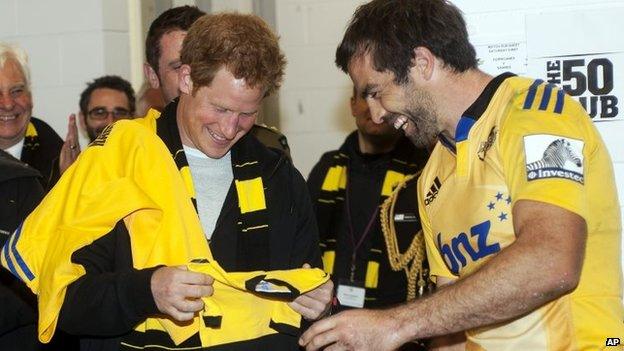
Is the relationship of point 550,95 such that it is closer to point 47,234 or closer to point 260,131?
point 47,234

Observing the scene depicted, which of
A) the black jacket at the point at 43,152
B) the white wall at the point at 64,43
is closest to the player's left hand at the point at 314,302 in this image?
the black jacket at the point at 43,152

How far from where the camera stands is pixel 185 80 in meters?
2.55

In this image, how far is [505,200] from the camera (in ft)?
7.36

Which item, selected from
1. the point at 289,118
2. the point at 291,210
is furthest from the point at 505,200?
the point at 289,118

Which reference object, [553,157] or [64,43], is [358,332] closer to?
[553,157]

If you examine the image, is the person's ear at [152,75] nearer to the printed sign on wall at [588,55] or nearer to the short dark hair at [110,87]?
the short dark hair at [110,87]

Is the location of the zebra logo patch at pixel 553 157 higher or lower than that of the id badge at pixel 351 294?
higher

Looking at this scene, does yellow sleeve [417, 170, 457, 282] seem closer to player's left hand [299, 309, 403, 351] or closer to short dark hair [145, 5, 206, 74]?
player's left hand [299, 309, 403, 351]

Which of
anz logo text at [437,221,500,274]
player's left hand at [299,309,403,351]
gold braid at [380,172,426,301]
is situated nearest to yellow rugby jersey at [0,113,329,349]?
player's left hand at [299,309,403,351]

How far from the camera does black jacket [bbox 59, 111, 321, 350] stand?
2.25 m

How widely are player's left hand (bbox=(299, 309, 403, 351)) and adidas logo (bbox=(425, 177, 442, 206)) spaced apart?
0.44m

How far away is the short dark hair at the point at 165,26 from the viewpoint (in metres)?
Result: 3.51

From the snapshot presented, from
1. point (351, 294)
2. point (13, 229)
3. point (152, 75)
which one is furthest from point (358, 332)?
point (351, 294)

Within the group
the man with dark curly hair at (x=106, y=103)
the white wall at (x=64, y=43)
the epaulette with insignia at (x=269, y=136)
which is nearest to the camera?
the epaulette with insignia at (x=269, y=136)
